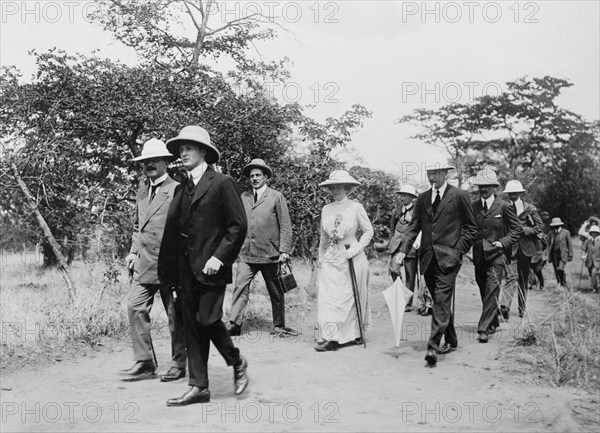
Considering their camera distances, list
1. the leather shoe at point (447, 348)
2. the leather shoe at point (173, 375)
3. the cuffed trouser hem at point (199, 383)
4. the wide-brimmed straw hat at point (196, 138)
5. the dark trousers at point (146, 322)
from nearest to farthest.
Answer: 1. the cuffed trouser hem at point (199, 383)
2. the wide-brimmed straw hat at point (196, 138)
3. the leather shoe at point (173, 375)
4. the dark trousers at point (146, 322)
5. the leather shoe at point (447, 348)

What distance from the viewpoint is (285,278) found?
8.19 m

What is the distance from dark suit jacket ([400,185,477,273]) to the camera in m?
7.18

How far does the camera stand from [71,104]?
9086mm

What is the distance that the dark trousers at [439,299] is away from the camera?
22.9 ft

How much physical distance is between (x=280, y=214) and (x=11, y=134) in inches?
164

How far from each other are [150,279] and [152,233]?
0.44 metres

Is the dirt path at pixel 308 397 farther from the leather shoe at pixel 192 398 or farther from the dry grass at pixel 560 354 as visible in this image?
the dry grass at pixel 560 354

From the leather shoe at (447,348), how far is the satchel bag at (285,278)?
195 centimetres

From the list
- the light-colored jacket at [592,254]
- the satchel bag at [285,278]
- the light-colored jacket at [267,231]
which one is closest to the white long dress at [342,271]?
the satchel bag at [285,278]

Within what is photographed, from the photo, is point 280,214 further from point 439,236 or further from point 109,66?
point 109,66

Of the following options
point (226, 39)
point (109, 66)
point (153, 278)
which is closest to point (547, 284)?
point (226, 39)

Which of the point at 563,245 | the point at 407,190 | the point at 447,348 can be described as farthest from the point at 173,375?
the point at 563,245

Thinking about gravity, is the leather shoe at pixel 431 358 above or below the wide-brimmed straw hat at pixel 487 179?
below

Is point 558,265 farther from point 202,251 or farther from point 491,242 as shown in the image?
point 202,251
